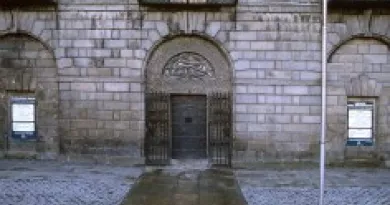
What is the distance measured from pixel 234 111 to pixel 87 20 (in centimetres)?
493

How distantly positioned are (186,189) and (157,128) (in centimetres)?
316

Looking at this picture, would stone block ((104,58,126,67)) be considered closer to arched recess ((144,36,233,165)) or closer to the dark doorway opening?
arched recess ((144,36,233,165))

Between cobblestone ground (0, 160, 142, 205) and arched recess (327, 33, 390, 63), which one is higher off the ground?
arched recess (327, 33, 390, 63)

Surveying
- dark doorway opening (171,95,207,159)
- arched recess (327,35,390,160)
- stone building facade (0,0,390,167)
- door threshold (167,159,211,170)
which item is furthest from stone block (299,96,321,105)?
door threshold (167,159,211,170)

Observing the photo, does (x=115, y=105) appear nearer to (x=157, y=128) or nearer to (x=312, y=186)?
(x=157, y=128)

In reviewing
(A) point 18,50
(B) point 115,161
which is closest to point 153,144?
(B) point 115,161

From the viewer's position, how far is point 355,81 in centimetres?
1421

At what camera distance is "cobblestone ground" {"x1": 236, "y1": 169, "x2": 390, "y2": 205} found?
419 inches

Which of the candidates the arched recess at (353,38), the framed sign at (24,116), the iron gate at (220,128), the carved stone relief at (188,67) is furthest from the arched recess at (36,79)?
the arched recess at (353,38)

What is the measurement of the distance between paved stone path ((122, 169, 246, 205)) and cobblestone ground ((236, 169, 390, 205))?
365 millimetres

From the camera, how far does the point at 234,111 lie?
14242 millimetres

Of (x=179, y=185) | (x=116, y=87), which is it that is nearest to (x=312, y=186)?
(x=179, y=185)

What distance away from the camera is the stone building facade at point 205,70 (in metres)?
14.1

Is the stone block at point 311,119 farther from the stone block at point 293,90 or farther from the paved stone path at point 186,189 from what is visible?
the paved stone path at point 186,189
